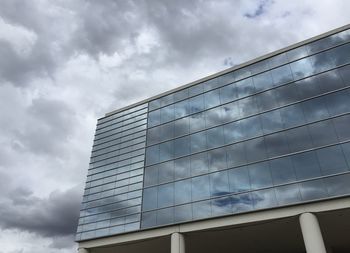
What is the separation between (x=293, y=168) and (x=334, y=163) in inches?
97.8

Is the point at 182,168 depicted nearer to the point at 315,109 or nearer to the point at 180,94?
the point at 180,94

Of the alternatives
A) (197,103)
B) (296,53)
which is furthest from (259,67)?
(197,103)

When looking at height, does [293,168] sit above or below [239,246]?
above

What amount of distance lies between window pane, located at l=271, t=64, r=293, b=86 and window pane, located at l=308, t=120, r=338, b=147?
4.70 m

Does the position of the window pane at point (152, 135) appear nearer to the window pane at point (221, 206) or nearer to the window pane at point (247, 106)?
the window pane at point (247, 106)

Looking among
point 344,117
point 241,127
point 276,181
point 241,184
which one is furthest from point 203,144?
point 344,117

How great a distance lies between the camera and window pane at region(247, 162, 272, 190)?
2155cm

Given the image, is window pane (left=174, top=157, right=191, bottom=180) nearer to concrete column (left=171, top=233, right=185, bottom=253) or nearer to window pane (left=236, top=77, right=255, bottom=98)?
concrete column (left=171, top=233, right=185, bottom=253)

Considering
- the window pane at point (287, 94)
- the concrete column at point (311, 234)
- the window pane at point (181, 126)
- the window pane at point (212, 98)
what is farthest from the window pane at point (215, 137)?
the concrete column at point (311, 234)

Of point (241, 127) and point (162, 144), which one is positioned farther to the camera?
point (162, 144)

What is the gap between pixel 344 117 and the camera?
20.7 meters

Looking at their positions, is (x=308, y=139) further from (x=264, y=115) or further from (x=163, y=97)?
(x=163, y=97)

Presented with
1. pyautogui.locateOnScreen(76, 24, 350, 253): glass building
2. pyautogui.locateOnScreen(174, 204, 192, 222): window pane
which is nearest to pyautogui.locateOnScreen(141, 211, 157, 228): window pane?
pyautogui.locateOnScreen(76, 24, 350, 253): glass building

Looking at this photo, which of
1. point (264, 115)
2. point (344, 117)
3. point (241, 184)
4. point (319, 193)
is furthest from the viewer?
point (264, 115)
